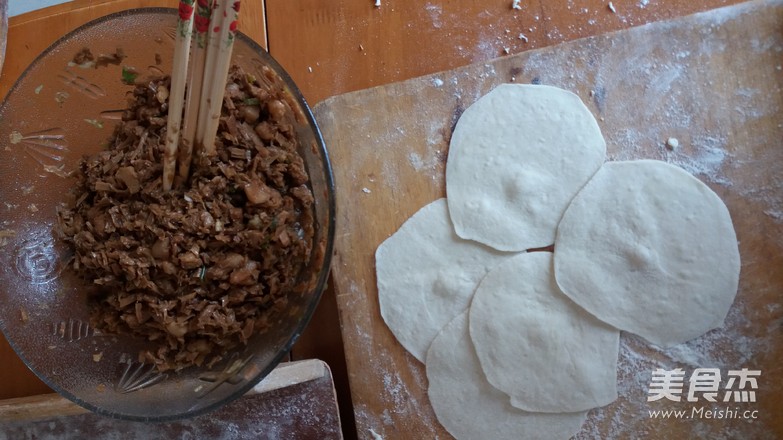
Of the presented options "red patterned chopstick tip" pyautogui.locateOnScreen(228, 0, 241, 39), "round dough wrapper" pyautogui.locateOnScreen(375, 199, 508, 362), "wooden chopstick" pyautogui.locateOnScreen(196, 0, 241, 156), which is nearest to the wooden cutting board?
"round dough wrapper" pyautogui.locateOnScreen(375, 199, 508, 362)

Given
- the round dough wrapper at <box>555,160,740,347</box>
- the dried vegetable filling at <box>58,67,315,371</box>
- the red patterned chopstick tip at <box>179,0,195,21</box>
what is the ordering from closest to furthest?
the red patterned chopstick tip at <box>179,0,195,21</box>
the dried vegetable filling at <box>58,67,315,371</box>
the round dough wrapper at <box>555,160,740,347</box>

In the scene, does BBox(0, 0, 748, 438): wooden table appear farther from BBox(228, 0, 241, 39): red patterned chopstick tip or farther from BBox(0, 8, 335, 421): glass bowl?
BBox(228, 0, 241, 39): red patterned chopstick tip

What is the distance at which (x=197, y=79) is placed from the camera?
107cm

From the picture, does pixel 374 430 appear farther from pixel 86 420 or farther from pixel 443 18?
pixel 443 18

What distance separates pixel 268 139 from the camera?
1.27 meters

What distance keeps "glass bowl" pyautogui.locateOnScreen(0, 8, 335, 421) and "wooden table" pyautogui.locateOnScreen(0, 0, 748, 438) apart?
364 mm

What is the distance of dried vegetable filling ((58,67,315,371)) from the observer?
1.18m

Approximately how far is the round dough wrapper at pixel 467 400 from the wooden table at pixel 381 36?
29 cm

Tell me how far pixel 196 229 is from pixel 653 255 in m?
1.14

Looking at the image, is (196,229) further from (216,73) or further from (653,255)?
(653,255)

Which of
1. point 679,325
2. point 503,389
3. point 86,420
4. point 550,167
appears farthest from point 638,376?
point 86,420

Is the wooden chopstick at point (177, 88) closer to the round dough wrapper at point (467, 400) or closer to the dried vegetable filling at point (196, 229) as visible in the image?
the dried vegetable filling at point (196, 229)

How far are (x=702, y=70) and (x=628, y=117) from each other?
23 centimetres

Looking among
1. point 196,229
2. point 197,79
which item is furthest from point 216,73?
point 196,229
